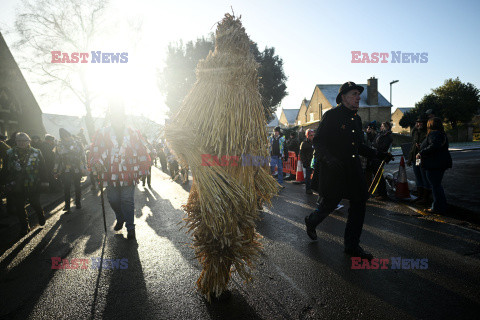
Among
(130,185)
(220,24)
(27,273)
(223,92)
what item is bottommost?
(27,273)

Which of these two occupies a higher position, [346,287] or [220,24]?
[220,24]

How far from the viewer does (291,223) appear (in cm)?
468

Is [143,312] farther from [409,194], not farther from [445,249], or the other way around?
[409,194]

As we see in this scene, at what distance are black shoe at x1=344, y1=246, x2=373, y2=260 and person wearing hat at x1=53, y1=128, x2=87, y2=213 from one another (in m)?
6.20

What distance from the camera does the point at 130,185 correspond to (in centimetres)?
406

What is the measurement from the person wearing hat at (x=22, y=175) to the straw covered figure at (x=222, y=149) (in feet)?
13.6

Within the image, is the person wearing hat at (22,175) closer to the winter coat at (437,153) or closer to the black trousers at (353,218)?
the black trousers at (353,218)

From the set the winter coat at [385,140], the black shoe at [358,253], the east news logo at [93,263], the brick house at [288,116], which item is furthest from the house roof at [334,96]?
the east news logo at [93,263]

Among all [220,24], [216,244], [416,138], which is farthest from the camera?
[416,138]

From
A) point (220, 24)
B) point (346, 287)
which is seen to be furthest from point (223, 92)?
point (346, 287)

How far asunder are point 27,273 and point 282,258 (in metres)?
3.23

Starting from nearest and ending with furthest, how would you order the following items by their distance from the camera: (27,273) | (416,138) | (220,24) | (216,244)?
(216,244)
(220,24)
(27,273)
(416,138)

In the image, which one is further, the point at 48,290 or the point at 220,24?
the point at 48,290

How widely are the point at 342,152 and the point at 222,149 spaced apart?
1742mm
